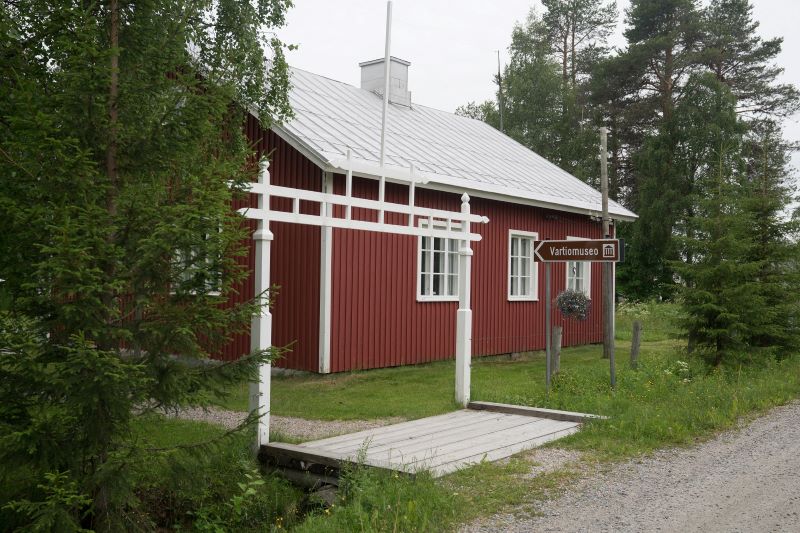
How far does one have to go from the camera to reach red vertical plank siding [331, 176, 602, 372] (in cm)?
1142

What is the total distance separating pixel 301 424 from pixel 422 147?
26.0 feet

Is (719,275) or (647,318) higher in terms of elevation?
(719,275)

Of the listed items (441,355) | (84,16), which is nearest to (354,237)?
(441,355)

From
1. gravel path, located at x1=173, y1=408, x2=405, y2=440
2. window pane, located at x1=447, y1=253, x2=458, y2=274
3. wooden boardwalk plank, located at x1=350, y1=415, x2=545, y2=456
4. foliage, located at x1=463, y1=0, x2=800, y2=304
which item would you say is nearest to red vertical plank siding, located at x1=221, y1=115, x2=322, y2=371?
gravel path, located at x1=173, y1=408, x2=405, y2=440

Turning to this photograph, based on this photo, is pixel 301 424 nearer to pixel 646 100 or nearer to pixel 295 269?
pixel 295 269

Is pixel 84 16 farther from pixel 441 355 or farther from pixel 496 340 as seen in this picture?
pixel 496 340

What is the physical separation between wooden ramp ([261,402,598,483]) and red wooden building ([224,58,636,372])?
2980 mm

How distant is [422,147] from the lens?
1466cm

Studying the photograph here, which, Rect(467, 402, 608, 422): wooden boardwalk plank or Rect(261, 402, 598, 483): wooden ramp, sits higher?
Rect(467, 402, 608, 422): wooden boardwalk plank

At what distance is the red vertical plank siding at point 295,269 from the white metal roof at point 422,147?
508 mm

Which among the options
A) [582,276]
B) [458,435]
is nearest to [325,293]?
[458,435]

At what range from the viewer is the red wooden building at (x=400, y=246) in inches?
442

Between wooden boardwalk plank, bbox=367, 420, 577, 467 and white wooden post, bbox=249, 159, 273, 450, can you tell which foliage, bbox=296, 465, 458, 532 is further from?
white wooden post, bbox=249, 159, 273, 450

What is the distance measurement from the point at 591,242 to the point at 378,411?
320cm
